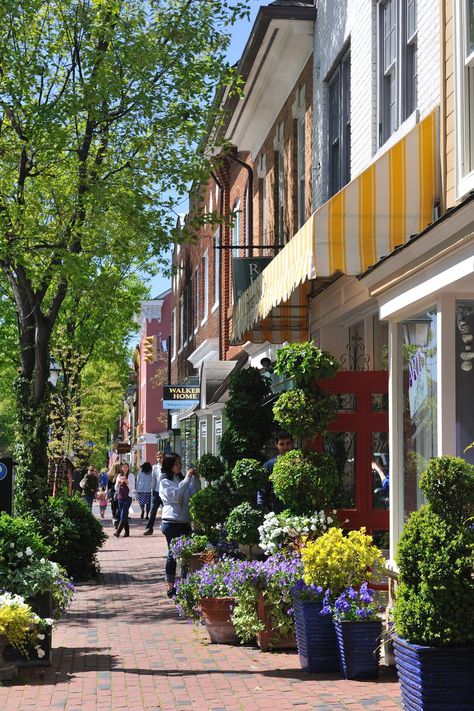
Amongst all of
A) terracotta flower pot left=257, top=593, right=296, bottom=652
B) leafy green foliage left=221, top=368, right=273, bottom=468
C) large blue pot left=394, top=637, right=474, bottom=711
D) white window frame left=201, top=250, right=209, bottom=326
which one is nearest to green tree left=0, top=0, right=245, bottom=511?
leafy green foliage left=221, top=368, right=273, bottom=468

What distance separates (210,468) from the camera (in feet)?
41.8

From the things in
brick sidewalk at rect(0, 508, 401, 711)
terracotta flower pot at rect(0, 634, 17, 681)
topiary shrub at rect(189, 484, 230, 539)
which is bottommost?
brick sidewalk at rect(0, 508, 401, 711)

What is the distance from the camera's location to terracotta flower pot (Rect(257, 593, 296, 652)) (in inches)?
372

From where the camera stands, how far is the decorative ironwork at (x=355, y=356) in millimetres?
12320

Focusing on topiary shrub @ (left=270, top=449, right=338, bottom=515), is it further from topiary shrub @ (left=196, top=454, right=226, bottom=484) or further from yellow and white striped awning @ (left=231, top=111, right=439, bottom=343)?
topiary shrub @ (left=196, top=454, right=226, bottom=484)

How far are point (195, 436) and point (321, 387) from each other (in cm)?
2257

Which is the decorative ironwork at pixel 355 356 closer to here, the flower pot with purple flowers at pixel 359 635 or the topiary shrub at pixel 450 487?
the flower pot with purple flowers at pixel 359 635

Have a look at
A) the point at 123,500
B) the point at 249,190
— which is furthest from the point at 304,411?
the point at 123,500

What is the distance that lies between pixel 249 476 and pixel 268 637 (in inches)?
93.1

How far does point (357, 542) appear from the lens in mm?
8578

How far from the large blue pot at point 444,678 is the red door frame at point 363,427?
4701 millimetres

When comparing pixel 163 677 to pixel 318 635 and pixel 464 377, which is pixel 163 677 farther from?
pixel 464 377

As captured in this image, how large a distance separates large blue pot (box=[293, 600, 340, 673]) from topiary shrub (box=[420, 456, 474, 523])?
2.41m

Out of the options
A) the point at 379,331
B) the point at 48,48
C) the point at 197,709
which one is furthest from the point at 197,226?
the point at 197,709
